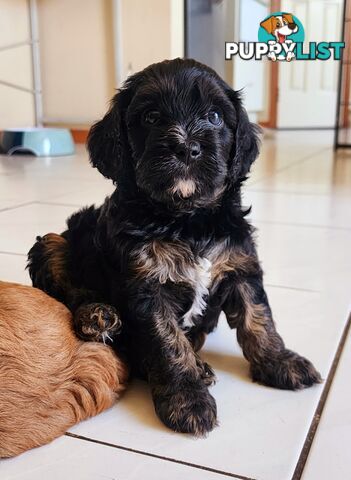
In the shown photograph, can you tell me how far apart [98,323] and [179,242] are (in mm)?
204

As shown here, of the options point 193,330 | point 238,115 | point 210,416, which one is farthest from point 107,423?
point 238,115

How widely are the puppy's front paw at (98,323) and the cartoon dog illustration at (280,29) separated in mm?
3006

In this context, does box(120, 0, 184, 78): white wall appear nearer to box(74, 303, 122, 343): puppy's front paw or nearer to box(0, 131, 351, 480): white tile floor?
box(0, 131, 351, 480): white tile floor

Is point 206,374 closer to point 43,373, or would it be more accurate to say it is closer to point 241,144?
point 43,373

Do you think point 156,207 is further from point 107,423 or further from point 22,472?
point 22,472

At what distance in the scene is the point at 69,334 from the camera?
3.35 ft

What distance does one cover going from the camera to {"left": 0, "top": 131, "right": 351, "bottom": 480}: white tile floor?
2.63 feet

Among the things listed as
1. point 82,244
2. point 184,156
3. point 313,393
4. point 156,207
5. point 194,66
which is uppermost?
point 194,66

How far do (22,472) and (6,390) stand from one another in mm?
129

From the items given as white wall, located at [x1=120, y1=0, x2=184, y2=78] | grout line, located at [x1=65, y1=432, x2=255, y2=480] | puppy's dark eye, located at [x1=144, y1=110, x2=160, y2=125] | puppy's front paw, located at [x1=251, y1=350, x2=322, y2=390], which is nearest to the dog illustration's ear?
white wall, located at [x1=120, y1=0, x2=184, y2=78]

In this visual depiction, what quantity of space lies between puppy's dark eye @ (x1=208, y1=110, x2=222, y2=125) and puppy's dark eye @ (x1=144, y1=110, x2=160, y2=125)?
0.10 metres

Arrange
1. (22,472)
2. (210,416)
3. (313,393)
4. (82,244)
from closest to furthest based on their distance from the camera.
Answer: (22,472) < (210,416) < (313,393) < (82,244)

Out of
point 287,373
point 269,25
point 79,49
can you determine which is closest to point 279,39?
point 269,25

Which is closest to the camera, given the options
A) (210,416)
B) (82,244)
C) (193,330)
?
(210,416)
